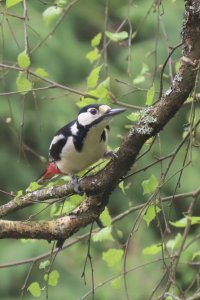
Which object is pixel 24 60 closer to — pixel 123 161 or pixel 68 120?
pixel 123 161

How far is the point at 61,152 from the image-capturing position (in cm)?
326

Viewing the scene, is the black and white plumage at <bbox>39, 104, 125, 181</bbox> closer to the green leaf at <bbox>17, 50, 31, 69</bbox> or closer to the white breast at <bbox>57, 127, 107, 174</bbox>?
the white breast at <bbox>57, 127, 107, 174</bbox>

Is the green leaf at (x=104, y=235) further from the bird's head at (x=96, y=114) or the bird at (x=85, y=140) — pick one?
the bird's head at (x=96, y=114)

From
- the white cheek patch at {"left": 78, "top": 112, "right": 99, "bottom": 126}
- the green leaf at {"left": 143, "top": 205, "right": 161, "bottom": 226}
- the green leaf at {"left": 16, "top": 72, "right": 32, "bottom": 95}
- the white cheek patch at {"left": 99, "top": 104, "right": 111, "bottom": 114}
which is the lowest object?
the green leaf at {"left": 143, "top": 205, "right": 161, "bottom": 226}

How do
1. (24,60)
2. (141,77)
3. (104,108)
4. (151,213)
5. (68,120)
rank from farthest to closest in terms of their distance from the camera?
1. (68,120)
2. (141,77)
3. (104,108)
4. (24,60)
5. (151,213)

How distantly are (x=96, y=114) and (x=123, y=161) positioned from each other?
61cm

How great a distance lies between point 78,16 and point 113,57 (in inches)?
19.7

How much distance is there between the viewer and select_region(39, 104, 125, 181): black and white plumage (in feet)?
10.0

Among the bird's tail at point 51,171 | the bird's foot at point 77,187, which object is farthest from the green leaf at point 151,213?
the bird's tail at point 51,171

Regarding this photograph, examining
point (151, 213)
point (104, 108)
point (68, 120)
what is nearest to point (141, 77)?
point (104, 108)

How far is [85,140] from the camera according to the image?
3115 mm

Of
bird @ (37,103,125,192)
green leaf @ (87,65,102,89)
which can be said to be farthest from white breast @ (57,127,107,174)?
green leaf @ (87,65,102,89)

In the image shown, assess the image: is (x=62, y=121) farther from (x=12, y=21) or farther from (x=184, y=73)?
(x=184, y=73)

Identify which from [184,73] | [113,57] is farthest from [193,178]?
[184,73]
